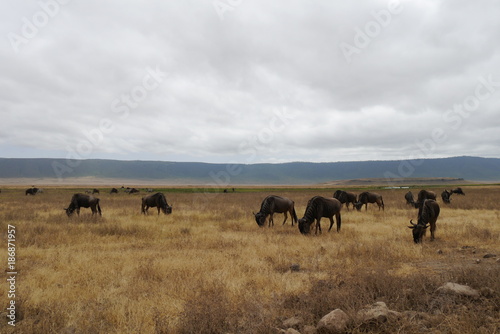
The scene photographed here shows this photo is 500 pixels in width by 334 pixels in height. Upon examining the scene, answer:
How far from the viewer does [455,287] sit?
5.48 meters

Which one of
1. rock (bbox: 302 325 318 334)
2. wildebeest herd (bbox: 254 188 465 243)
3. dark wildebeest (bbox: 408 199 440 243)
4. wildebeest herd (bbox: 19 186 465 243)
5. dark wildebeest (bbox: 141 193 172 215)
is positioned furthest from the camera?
dark wildebeest (bbox: 141 193 172 215)

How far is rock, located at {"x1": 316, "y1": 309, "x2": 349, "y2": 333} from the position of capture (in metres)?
4.43

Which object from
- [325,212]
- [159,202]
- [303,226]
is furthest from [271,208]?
[159,202]

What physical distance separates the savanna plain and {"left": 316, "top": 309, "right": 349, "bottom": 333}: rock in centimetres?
16

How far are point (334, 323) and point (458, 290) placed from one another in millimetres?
2742

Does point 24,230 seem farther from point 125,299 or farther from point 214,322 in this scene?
point 214,322

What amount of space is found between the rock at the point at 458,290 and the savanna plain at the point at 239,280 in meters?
0.11

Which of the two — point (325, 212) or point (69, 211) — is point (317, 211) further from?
point (69, 211)

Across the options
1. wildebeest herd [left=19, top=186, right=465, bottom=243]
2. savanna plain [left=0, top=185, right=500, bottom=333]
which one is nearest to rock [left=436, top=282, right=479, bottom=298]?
savanna plain [left=0, top=185, right=500, bottom=333]

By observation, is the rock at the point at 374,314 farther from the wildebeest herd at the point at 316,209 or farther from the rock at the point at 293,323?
the wildebeest herd at the point at 316,209

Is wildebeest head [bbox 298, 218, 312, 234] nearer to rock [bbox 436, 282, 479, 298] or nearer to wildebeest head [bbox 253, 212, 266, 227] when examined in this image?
wildebeest head [bbox 253, 212, 266, 227]

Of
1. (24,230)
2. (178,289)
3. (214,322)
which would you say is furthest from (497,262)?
(24,230)

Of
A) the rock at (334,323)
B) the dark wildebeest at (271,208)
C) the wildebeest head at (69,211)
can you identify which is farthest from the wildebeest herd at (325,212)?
the wildebeest head at (69,211)

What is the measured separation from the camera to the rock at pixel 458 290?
5.23 m
